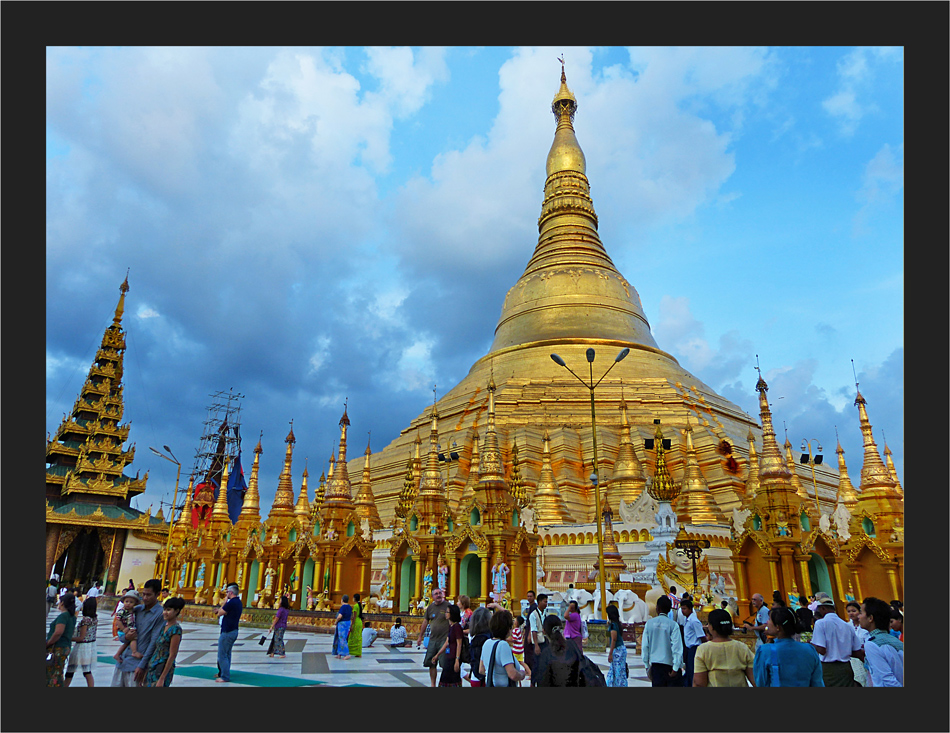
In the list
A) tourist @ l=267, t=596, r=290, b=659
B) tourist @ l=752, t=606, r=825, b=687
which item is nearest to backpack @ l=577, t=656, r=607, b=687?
tourist @ l=752, t=606, r=825, b=687

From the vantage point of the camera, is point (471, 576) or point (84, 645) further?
point (471, 576)

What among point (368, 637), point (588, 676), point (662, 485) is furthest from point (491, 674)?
point (662, 485)

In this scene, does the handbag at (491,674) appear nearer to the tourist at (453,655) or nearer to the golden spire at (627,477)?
the tourist at (453,655)

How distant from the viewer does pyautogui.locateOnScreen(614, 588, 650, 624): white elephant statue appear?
14.1 metres

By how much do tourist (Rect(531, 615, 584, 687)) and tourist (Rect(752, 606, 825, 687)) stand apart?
143cm

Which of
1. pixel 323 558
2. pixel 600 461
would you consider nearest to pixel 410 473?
pixel 323 558

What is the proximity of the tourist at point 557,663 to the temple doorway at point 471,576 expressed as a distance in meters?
13.1

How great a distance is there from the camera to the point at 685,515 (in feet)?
77.6

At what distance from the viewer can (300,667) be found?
10578mm

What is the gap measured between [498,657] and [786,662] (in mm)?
2295

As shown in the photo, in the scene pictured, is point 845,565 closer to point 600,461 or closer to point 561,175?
point 600,461

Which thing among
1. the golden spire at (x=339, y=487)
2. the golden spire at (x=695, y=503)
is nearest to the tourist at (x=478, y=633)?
the golden spire at (x=339, y=487)

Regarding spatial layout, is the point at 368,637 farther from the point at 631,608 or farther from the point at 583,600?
the point at 631,608

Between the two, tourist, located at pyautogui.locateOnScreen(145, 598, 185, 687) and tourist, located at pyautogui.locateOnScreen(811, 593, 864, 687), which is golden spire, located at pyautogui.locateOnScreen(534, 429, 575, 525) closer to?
tourist, located at pyautogui.locateOnScreen(811, 593, 864, 687)
